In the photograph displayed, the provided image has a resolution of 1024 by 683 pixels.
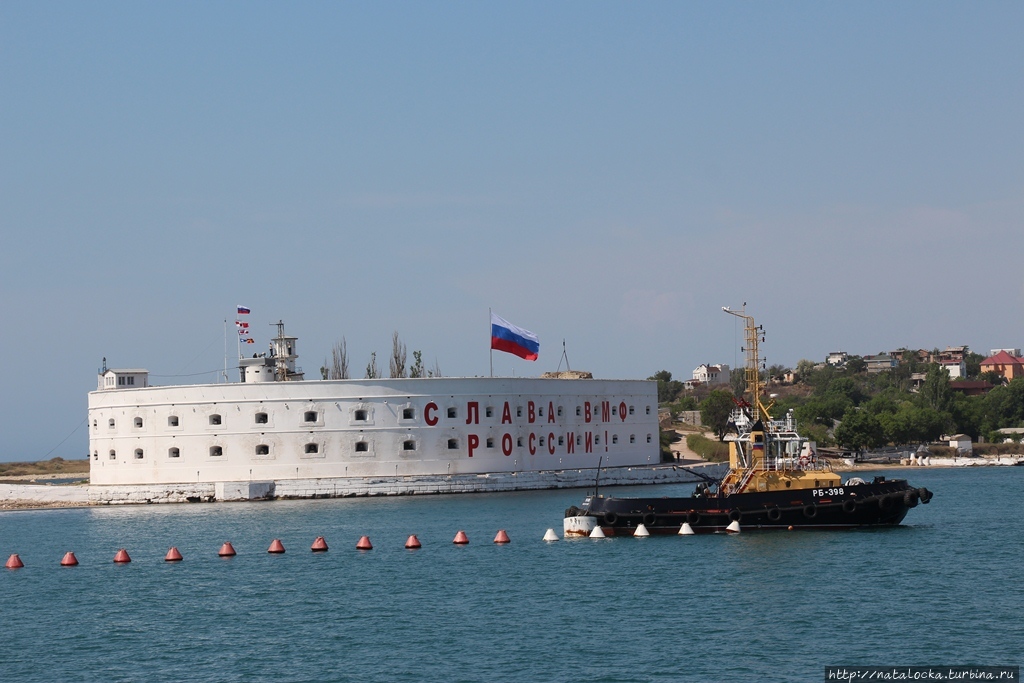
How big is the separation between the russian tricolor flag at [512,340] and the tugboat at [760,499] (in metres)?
28.6

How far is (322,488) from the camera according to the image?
68875 mm

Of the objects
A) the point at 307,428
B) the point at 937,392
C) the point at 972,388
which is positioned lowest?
the point at 307,428

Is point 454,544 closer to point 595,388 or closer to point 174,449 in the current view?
point 174,449

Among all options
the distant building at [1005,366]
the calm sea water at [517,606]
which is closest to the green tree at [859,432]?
the calm sea water at [517,606]

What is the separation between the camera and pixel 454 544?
1780 inches

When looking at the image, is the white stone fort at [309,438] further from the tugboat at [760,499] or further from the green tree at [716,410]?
the green tree at [716,410]

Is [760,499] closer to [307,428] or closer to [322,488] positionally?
[322,488]

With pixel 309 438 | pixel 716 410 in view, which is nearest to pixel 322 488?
pixel 309 438

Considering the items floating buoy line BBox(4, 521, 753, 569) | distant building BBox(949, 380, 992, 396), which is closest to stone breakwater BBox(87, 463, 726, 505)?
floating buoy line BBox(4, 521, 753, 569)

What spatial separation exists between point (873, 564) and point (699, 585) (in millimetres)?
6002

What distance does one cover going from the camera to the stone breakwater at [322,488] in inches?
2697

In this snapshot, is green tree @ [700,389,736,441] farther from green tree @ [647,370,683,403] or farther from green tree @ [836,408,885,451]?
green tree @ [647,370,683,403]

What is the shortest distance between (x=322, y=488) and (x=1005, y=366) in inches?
6006

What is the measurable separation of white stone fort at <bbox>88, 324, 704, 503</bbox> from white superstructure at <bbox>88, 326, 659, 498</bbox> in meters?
0.06
